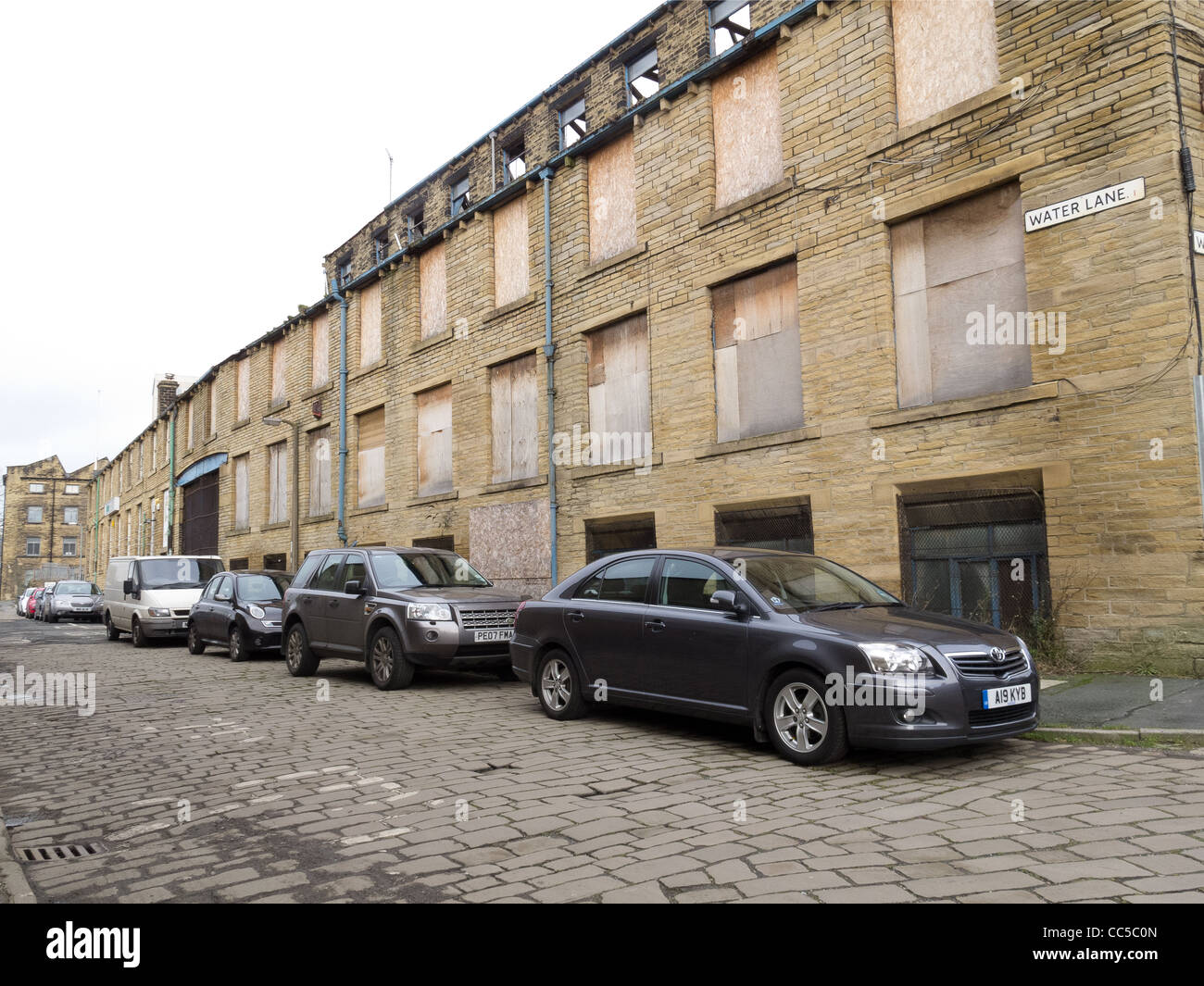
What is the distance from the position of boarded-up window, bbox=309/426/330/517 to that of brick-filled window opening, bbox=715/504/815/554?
14249 mm

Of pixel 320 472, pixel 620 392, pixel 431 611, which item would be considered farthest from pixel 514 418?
pixel 320 472

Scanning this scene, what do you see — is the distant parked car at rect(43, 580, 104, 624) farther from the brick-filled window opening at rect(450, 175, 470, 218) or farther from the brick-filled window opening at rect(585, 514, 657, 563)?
the brick-filled window opening at rect(585, 514, 657, 563)

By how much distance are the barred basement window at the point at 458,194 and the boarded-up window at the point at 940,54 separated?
11.4 metres

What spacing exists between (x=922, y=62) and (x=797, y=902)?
36.6 feet

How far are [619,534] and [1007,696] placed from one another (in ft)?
33.1

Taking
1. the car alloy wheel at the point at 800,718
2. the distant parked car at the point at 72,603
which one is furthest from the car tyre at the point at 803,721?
the distant parked car at the point at 72,603

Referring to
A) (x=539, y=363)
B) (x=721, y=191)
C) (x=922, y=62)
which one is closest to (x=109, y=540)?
(x=539, y=363)

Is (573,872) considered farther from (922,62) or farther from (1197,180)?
(922,62)

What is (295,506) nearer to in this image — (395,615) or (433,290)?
(433,290)

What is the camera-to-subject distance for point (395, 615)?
10.8m

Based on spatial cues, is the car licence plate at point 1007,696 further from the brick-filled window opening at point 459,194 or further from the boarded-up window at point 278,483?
the boarded-up window at point 278,483

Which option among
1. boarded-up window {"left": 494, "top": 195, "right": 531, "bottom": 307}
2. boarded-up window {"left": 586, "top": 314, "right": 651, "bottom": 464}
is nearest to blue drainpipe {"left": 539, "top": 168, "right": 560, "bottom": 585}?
boarded-up window {"left": 494, "top": 195, "right": 531, "bottom": 307}

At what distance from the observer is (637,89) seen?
1686 centimetres

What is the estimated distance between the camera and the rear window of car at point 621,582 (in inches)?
317
